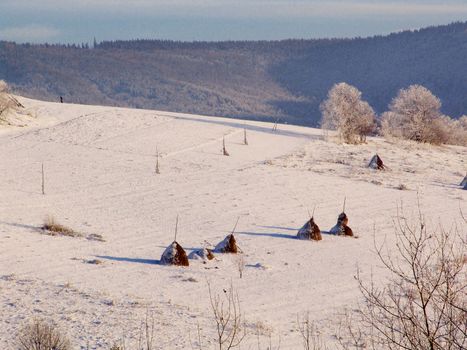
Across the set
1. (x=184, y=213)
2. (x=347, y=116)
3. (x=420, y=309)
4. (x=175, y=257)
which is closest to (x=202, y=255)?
(x=175, y=257)

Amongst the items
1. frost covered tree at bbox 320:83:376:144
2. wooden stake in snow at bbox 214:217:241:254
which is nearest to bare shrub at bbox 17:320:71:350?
wooden stake in snow at bbox 214:217:241:254

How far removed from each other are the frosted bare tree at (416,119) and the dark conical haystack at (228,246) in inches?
1122

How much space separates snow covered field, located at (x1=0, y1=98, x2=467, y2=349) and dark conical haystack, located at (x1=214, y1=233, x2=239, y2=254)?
366mm

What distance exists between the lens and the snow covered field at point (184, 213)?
13930 mm

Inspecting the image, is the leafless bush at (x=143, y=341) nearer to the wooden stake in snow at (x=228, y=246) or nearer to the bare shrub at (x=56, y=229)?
the wooden stake in snow at (x=228, y=246)

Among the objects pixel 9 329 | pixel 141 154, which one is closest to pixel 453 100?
pixel 141 154

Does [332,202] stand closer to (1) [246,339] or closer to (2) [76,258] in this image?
(2) [76,258]

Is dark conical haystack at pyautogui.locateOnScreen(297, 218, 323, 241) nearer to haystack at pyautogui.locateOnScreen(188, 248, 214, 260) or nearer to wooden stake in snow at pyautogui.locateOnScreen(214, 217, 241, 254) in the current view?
wooden stake in snow at pyautogui.locateOnScreen(214, 217, 241, 254)

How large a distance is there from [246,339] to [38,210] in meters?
12.6

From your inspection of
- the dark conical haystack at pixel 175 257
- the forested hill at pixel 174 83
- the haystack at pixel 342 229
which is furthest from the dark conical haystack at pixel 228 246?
the forested hill at pixel 174 83

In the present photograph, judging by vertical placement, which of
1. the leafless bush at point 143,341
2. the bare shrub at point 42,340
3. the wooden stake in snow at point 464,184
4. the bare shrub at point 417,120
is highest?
the bare shrub at point 417,120

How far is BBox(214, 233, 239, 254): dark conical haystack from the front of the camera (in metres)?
18.8

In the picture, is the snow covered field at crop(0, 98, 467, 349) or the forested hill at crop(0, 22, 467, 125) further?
the forested hill at crop(0, 22, 467, 125)

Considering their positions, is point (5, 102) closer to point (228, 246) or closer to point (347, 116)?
point (347, 116)
